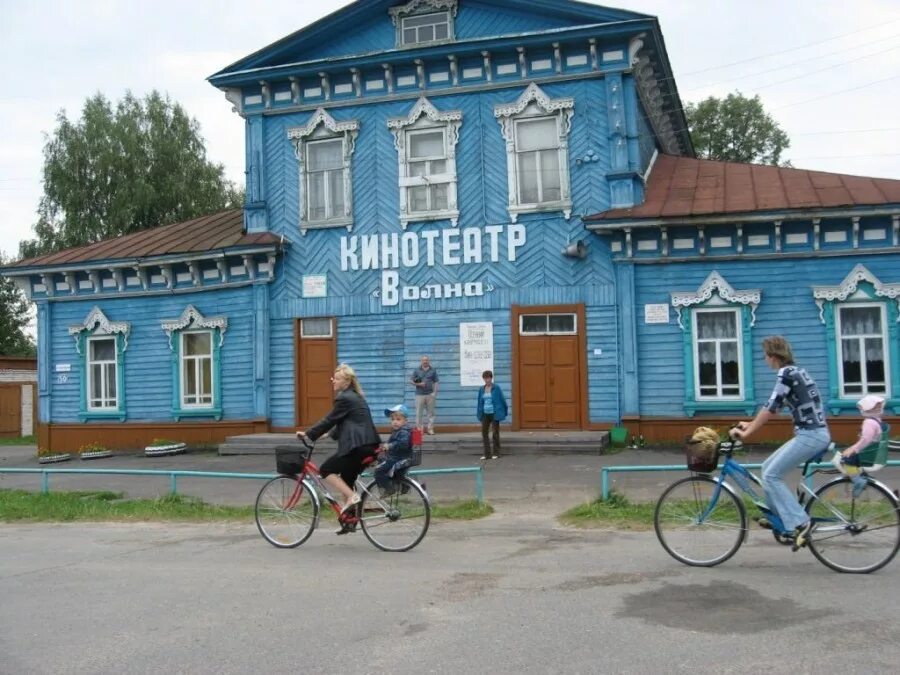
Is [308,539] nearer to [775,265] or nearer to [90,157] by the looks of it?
[775,265]

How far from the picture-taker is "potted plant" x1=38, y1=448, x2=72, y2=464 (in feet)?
71.4

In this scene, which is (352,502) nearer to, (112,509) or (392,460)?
(392,460)

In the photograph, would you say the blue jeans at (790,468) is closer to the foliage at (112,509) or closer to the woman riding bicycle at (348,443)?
the woman riding bicycle at (348,443)

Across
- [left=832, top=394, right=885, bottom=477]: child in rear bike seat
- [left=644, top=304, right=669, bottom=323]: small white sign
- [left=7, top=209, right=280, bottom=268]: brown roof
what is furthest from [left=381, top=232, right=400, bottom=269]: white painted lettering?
[left=832, top=394, right=885, bottom=477]: child in rear bike seat

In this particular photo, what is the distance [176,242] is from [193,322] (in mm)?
2048

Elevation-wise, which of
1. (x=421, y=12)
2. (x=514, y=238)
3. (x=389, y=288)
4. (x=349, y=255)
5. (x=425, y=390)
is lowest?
(x=425, y=390)

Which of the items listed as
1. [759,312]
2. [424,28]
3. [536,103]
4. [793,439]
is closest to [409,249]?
[536,103]

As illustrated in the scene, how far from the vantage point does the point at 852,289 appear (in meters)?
17.4

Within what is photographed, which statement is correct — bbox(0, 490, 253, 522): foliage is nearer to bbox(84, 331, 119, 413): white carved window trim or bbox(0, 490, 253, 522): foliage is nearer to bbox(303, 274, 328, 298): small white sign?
bbox(303, 274, 328, 298): small white sign

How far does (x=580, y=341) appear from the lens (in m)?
18.8

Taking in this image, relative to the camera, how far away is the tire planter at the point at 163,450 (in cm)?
2044

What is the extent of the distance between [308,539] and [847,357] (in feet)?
39.5

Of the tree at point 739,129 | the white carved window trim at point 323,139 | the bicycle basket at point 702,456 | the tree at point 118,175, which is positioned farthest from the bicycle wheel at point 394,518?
the tree at point 739,129

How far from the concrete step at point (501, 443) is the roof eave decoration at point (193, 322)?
2.85 metres
